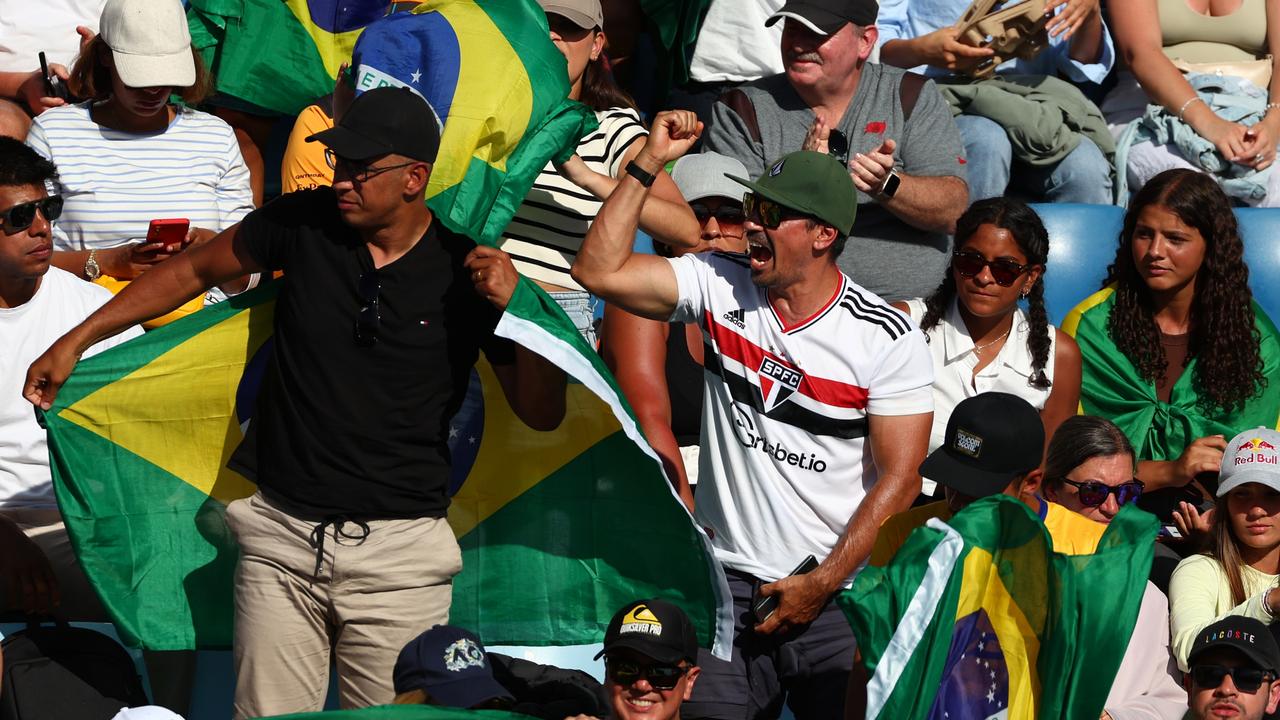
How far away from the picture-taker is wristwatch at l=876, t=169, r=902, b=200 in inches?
221

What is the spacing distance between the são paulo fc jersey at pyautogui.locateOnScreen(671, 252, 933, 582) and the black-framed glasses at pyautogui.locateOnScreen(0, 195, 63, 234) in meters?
2.02

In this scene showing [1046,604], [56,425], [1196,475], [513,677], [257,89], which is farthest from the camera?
[257,89]

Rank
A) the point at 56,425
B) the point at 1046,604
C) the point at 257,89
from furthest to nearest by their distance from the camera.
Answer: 1. the point at 257,89
2. the point at 56,425
3. the point at 1046,604

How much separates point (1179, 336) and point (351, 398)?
3.14m

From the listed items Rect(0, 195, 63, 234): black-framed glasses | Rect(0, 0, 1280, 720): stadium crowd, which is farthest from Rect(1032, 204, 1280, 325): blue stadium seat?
Rect(0, 195, 63, 234): black-framed glasses

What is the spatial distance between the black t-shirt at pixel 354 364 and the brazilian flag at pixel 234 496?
13.3 inches

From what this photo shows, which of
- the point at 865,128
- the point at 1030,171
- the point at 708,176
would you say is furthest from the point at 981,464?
the point at 1030,171

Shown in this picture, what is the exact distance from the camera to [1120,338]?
597 centimetres

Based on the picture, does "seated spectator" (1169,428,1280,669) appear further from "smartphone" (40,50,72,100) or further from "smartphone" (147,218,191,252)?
"smartphone" (40,50,72,100)

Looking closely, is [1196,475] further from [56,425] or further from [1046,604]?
[56,425]

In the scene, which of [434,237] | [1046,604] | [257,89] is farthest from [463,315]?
[257,89]

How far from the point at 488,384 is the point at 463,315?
1.21 feet

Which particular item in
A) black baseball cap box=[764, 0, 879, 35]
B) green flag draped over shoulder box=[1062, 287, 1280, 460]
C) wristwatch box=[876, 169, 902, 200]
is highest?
black baseball cap box=[764, 0, 879, 35]

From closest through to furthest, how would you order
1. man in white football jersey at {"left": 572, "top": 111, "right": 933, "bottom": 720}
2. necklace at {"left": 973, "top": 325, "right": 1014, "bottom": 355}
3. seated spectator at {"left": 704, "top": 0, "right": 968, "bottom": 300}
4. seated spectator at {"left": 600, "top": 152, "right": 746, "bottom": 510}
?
1. man in white football jersey at {"left": 572, "top": 111, "right": 933, "bottom": 720}
2. seated spectator at {"left": 600, "top": 152, "right": 746, "bottom": 510}
3. necklace at {"left": 973, "top": 325, "right": 1014, "bottom": 355}
4. seated spectator at {"left": 704, "top": 0, "right": 968, "bottom": 300}
